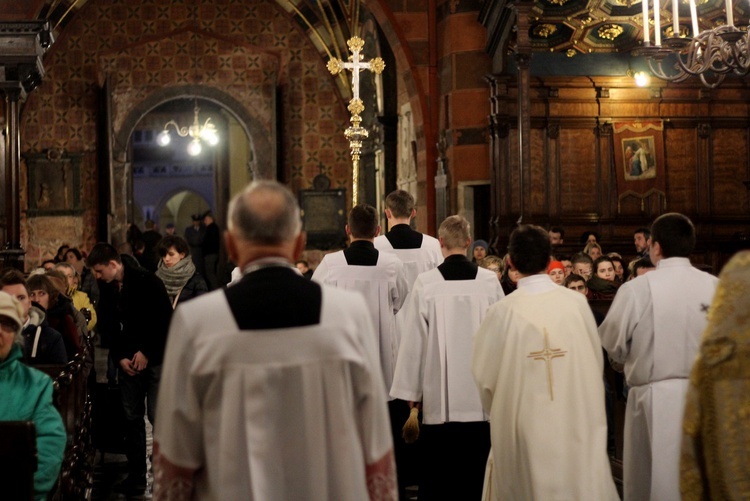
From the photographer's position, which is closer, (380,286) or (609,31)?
(380,286)

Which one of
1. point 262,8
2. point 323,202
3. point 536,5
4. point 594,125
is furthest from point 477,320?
point 262,8

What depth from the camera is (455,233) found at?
677cm

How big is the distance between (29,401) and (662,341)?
300 centimetres

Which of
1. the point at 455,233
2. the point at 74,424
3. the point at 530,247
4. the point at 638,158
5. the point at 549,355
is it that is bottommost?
the point at 74,424

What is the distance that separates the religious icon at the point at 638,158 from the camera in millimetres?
17766

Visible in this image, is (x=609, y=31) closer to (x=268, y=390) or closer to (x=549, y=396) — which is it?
(x=549, y=396)

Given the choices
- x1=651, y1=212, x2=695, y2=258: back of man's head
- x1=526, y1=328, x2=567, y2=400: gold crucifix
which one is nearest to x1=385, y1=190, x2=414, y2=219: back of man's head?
x1=651, y1=212, x2=695, y2=258: back of man's head

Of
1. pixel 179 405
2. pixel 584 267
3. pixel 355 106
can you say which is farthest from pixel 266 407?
pixel 355 106

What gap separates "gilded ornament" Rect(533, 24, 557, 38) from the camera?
56.3 feet

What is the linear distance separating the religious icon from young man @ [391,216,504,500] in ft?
37.5

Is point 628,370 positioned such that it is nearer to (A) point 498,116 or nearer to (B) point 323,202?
(A) point 498,116

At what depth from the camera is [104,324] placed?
9094mm

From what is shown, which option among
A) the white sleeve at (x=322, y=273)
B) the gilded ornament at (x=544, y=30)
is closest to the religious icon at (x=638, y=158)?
the gilded ornament at (x=544, y=30)

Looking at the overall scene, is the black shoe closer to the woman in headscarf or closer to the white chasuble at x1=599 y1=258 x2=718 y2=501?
the woman in headscarf
